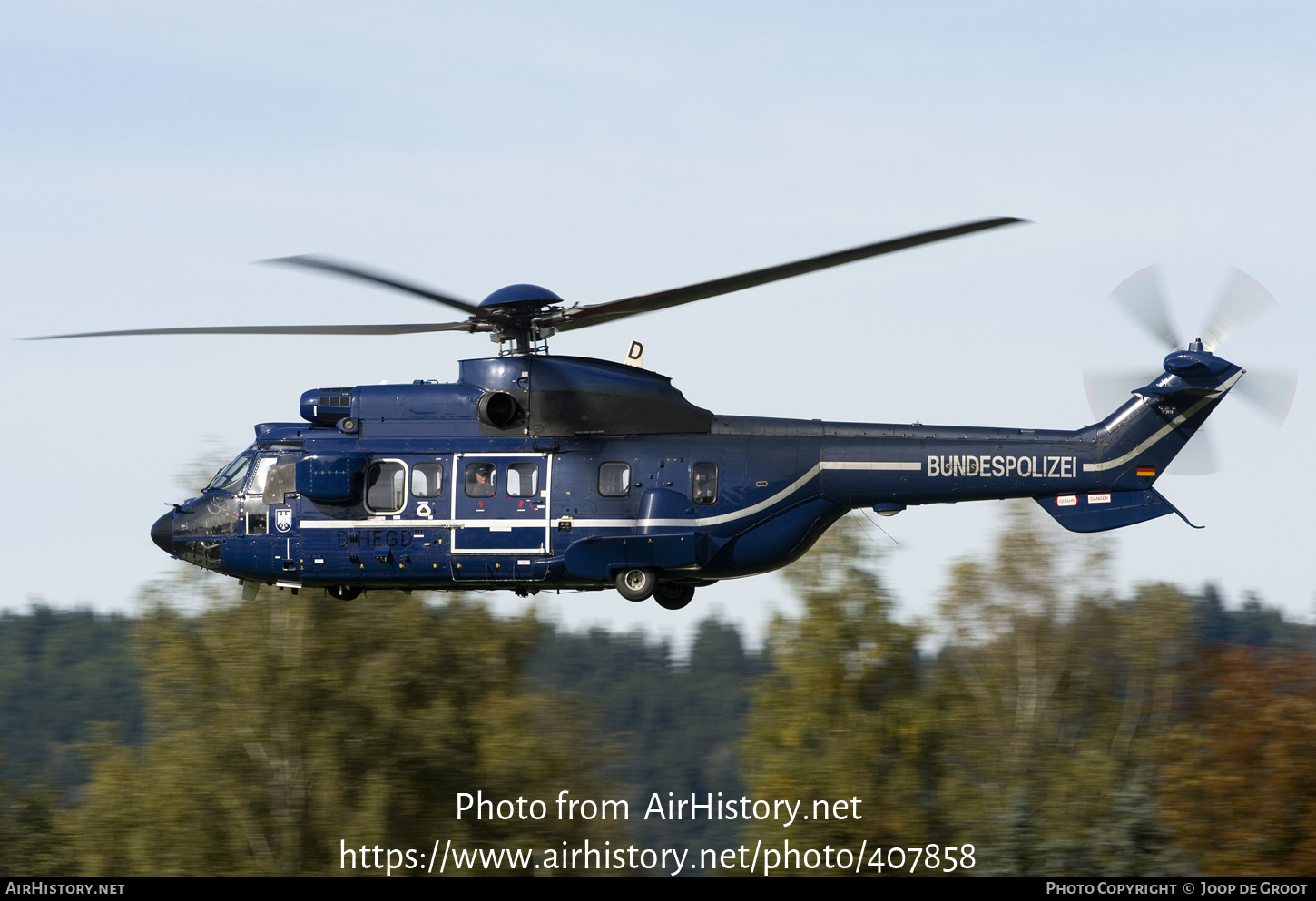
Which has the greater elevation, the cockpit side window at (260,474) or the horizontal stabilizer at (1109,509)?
the cockpit side window at (260,474)

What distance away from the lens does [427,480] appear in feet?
66.0

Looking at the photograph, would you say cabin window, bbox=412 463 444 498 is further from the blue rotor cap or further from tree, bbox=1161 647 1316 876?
tree, bbox=1161 647 1316 876

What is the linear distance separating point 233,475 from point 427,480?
3091mm

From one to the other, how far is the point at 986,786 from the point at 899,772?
10.7 feet

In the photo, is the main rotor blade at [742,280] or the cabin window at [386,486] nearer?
the main rotor blade at [742,280]

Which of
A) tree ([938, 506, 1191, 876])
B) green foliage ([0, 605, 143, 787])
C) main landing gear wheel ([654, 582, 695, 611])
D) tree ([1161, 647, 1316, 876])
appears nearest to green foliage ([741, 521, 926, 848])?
tree ([938, 506, 1191, 876])

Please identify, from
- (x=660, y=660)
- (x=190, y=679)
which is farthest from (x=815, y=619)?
(x=660, y=660)

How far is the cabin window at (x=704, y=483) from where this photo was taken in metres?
19.7

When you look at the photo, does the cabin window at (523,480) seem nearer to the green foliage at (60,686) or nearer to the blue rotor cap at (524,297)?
the blue rotor cap at (524,297)

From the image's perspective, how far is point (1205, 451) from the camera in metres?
20.0

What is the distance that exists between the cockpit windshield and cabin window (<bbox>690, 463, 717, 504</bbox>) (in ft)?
20.2

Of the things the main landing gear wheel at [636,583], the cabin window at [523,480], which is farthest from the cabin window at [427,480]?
the main landing gear wheel at [636,583]

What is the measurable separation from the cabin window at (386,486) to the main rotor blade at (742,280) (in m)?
2.79
